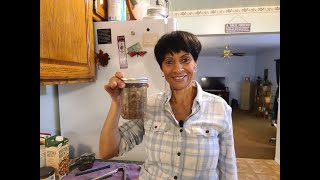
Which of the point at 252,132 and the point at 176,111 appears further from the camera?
the point at 252,132

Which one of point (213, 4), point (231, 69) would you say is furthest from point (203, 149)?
point (231, 69)

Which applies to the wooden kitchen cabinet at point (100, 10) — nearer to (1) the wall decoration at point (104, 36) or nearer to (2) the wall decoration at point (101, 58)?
(1) the wall decoration at point (104, 36)

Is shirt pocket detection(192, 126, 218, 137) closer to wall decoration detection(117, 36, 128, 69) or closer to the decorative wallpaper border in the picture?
wall decoration detection(117, 36, 128, 69)

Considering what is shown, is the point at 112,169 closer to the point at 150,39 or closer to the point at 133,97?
the point at 133,97

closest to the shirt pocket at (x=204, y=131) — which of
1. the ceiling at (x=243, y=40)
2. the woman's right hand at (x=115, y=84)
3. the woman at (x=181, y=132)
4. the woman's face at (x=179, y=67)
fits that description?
the woman at (x=181, y=132)

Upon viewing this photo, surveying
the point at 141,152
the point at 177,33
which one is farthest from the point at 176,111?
the point at 141,152

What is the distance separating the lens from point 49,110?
3.94 feet

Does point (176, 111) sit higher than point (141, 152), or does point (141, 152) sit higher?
point (176, 111)

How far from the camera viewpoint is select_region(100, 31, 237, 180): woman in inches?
29.2

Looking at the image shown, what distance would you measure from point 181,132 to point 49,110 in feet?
2.70

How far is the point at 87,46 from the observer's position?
40.6 inches
